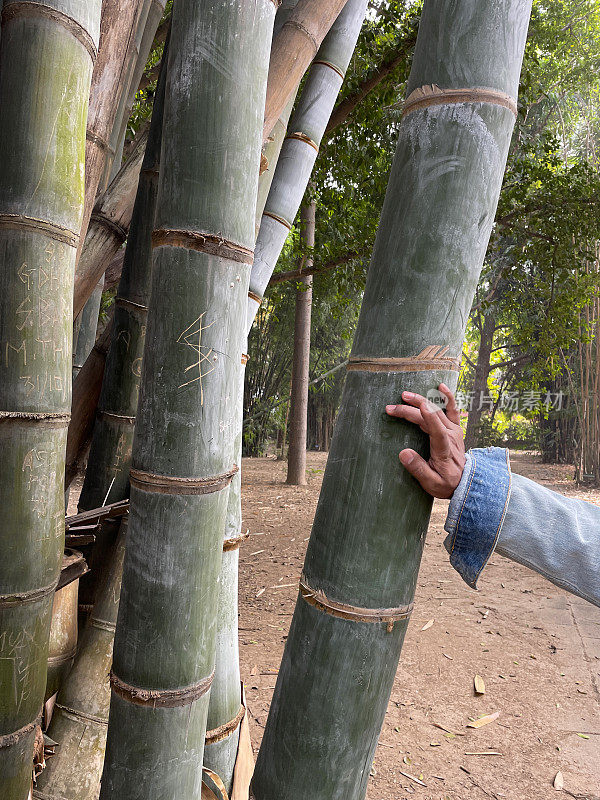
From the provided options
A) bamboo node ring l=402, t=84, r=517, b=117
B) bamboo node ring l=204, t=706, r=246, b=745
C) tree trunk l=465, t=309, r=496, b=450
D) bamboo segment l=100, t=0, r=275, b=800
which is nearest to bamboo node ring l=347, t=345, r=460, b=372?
bamboo segment l=100, t=0, r=275, b=800

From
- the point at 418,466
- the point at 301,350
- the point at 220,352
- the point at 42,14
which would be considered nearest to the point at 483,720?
the point at 418,466

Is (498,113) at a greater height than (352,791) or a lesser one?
greater

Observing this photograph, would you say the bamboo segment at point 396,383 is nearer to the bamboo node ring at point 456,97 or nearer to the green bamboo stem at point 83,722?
the bamboo node ring at point 456,97

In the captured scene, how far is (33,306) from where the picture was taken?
41.8 inches

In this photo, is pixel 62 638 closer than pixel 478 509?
No

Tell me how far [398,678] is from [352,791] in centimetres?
233

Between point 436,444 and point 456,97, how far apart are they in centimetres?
46

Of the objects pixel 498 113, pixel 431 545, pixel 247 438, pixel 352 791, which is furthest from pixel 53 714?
pixel 247 438

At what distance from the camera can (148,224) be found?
5.03 feet

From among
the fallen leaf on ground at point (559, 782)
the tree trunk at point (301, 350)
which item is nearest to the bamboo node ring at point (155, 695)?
the fallen leaf on ground at point (559, 782)

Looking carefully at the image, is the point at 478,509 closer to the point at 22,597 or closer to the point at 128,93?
the point at 22,597

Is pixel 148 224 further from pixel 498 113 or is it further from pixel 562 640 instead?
pixel 562 640

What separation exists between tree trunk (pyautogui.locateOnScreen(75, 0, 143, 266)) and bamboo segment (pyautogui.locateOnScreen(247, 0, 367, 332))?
441 millimetres

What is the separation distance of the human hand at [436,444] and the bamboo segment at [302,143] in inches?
34.8
